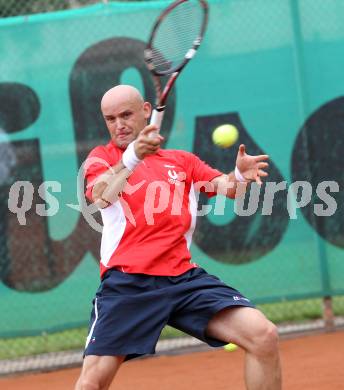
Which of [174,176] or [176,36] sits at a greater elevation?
[176,36]

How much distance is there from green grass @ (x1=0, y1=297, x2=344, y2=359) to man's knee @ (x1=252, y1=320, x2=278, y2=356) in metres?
2.76

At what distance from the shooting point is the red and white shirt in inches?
157

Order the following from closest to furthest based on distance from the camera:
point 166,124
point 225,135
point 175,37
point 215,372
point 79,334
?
Result: point 175,37 → point 225,135 → point 215,372 → point 166,124 → point 79,334

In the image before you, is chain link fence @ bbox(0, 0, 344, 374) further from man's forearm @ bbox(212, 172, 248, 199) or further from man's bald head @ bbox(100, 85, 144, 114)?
man's bald head @ bbox(100, 85, 144, 114)

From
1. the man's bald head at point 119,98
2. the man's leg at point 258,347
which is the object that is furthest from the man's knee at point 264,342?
the man's bald head at point 119,98

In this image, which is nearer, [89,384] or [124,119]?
[89,384]

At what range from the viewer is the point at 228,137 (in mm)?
4805

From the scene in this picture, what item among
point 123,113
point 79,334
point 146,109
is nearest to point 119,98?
point 123,113

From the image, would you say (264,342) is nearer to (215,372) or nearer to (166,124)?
(215,372)

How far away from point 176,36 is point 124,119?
82 centimetres

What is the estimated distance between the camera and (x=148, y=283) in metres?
3.99

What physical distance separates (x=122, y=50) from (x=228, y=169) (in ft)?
3.61

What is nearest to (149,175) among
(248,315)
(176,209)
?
(176,209)

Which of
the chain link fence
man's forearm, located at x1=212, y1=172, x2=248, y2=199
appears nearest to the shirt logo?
man's forearm, located at x1=212, y1=172, x2=248, y2=199
